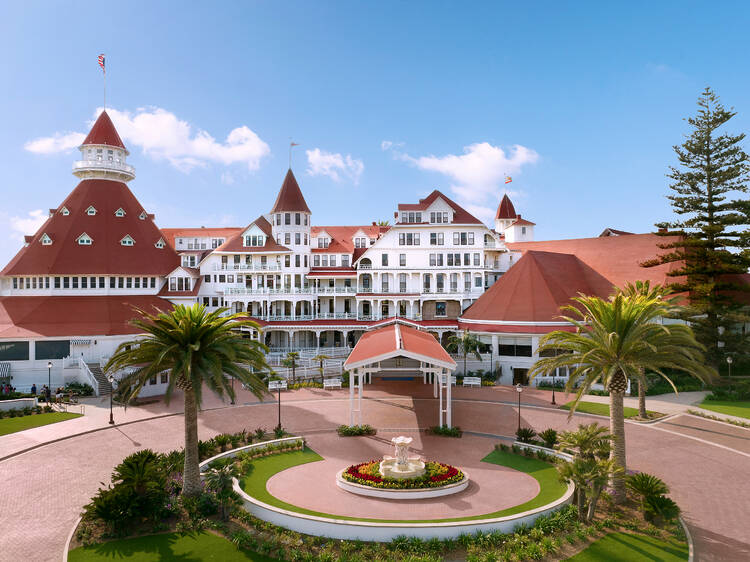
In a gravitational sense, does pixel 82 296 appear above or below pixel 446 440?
above

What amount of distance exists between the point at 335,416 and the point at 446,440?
822 centimetres

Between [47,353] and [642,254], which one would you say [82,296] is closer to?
[47,353]

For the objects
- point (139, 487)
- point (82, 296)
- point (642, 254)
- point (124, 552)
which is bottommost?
point (124, 552)

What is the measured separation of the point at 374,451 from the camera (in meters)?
23.6

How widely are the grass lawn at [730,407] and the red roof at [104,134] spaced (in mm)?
61185

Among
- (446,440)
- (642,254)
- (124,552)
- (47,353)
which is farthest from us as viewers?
(642,254)

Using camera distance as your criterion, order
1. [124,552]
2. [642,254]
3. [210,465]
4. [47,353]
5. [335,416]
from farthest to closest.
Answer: [642,254]
[47,353]
[335,416]
[210,465]
[124,552]

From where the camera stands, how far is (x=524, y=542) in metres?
15.1

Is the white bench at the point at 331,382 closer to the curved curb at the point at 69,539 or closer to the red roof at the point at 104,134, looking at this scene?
the curved curb at the point at 69,539

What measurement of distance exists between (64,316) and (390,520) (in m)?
39.2

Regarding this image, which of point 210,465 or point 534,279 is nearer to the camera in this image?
point 210,465

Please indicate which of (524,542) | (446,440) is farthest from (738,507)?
(446,440)

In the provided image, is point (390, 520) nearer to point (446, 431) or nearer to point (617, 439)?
point (617, 439)

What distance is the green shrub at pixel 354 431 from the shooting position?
26375 mm
